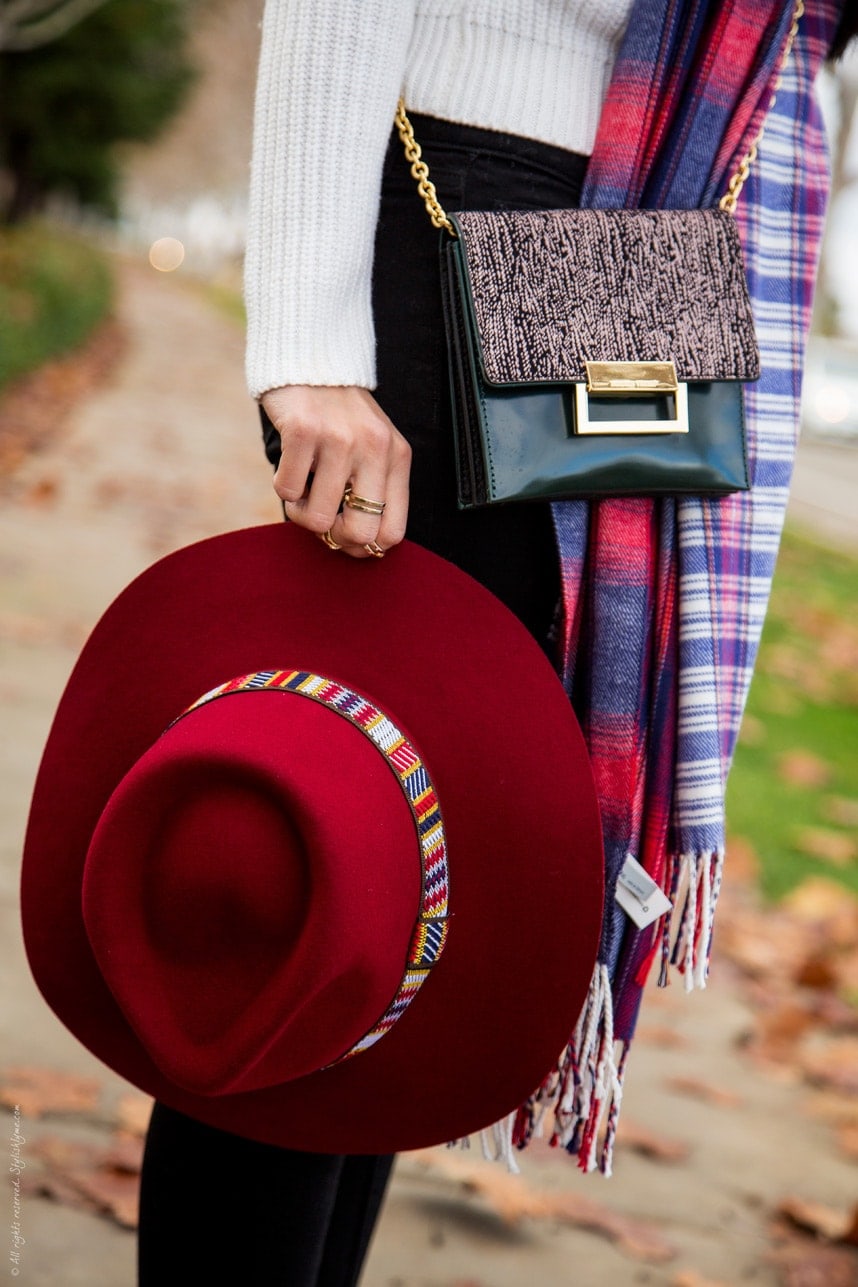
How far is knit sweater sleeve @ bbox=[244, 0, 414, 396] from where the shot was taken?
1049mm

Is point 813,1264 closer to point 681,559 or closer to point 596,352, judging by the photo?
point 681,559

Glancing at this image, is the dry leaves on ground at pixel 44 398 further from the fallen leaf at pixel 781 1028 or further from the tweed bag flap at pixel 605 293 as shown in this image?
the tweed bag flap at pixel 605 293

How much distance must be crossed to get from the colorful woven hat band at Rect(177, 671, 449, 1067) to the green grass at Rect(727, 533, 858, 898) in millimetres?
2680

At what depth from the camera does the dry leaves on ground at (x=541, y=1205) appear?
2.00 m

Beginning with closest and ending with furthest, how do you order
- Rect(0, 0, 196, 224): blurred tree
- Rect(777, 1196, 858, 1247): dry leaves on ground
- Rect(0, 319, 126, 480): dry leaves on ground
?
1. Rect(777, 1196, 858, 1247): dry leaves on ground
2. Rect(0, 319, 126, 480): dry leaves on ground
3. Rect(0, 0, 196, 224): blurred tree

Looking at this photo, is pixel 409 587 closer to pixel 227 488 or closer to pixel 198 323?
pixel 227 488

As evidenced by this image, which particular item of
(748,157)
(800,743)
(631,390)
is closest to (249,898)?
(631,390)

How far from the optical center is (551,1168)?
216 centimetres

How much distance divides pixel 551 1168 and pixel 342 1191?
98 centimetres

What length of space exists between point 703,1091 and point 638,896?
1.55 m

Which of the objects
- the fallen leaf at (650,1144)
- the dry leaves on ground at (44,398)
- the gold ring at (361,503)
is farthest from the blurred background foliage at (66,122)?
the gold ring at (361,503)

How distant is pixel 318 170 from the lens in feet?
3.45


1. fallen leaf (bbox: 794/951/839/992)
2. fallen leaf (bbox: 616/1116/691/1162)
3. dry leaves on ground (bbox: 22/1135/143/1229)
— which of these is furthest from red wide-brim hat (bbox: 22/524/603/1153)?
fallen leaf (bbox: 794/951/839/992)

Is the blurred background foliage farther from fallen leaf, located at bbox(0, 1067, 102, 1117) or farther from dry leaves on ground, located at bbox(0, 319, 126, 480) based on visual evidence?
fallen leaf, located at bbox(0, 1067, 102, 1117)
